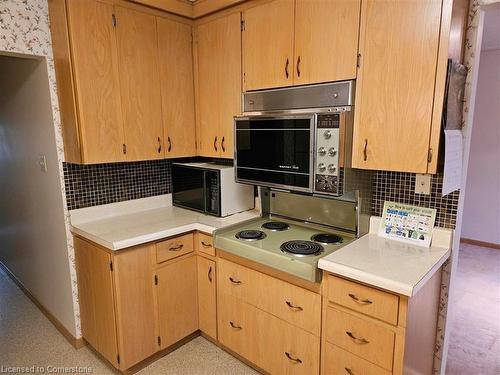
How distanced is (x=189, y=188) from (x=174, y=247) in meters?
0.56

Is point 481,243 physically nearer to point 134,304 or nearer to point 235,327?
point 235,327

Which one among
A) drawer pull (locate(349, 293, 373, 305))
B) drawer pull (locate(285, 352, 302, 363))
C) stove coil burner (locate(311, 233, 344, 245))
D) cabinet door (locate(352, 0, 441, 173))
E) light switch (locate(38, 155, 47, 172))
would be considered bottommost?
drawer pull (locate(285, 352, 302, 363))

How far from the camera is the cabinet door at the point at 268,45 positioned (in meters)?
1.89

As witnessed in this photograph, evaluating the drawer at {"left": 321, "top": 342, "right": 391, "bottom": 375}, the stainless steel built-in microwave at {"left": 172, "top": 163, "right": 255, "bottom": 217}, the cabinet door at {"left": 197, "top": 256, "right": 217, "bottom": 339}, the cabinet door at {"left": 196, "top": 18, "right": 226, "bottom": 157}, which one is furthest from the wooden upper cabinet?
the drawer at {"left": 321, "top": 342, "right": 391, "bottom": 375}

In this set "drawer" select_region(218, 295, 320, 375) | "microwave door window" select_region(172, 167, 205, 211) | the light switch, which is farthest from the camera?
"microwave door window" select_region(172, 167, 205, 211)

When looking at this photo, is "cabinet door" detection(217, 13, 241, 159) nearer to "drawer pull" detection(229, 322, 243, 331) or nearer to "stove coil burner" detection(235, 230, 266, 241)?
"stove coil burner" detection(235, 230, 266, 241)

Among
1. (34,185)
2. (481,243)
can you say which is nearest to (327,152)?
(34,185)

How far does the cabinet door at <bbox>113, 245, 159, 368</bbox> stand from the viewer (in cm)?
191

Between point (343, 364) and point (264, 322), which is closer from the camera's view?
point (343, 364)

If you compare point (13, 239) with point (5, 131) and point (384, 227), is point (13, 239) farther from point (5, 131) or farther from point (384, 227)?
point (384, 227)

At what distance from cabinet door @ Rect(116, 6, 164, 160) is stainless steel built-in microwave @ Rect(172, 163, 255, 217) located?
0.31 metres

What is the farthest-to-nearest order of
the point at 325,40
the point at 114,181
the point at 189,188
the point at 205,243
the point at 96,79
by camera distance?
the point at 189,188
the point at 114,181
the point at 205,243
the point at 96,79
the point at 325,40

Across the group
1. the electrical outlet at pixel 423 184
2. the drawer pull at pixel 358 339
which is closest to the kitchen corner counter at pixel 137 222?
the drawer pull at pixel 358 339

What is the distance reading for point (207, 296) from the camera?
2234mm
